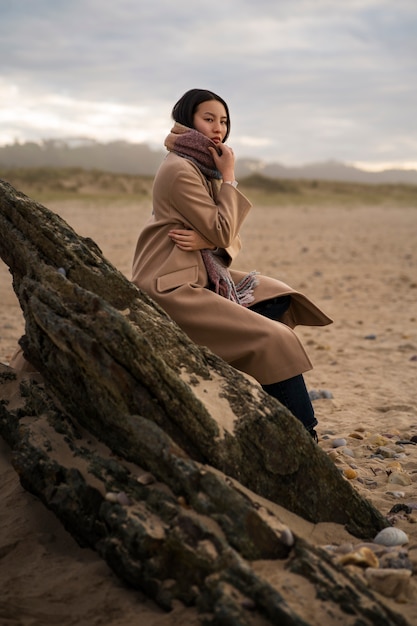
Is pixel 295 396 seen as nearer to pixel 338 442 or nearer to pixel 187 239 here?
pixel 338 442

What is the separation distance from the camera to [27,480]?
368 cm

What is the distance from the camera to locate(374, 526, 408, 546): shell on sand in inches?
140

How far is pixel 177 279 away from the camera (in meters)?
4.61

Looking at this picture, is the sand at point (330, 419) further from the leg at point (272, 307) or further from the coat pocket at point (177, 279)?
the coat pocket at point (177, 279)

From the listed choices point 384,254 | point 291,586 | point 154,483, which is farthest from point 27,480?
point 384,254

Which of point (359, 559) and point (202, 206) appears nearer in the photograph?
point (359, 559)

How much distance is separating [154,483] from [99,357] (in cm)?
62

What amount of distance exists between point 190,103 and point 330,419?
9.53ft

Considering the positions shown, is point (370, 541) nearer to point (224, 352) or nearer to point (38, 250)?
point (224, 352)

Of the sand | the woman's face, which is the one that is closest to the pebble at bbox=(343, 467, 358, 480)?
the sand

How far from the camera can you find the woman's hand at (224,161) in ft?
15.9

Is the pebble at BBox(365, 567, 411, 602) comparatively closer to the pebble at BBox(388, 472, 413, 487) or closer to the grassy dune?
the pebble at BBox(388, 472, 413, 487)

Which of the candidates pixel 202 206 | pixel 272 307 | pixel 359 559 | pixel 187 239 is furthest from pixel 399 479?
pixel 202 206

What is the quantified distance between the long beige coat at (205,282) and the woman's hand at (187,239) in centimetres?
4
